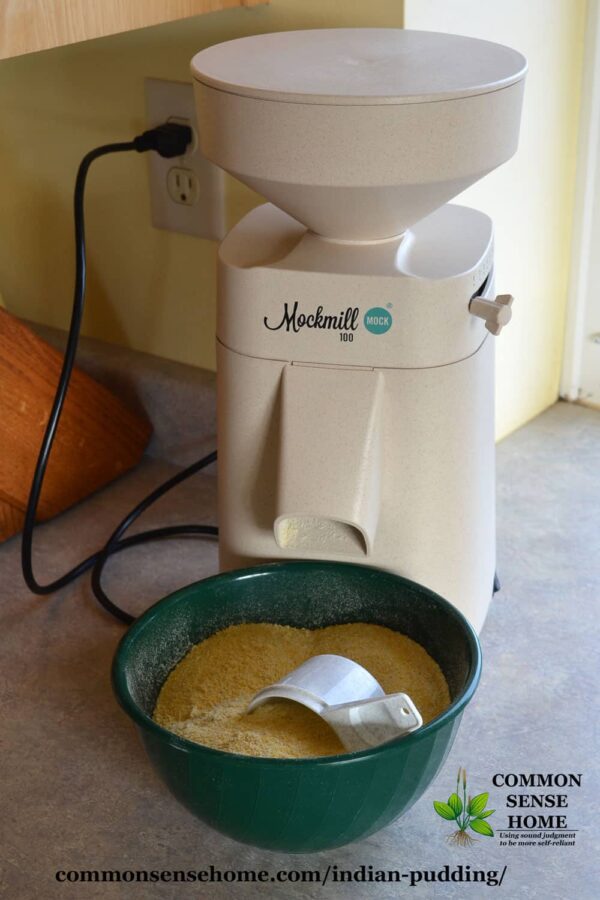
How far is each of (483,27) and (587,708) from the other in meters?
0.50

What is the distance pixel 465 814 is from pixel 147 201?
589mm

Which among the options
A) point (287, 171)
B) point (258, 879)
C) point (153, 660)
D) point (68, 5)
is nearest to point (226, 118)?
point (287, 171)

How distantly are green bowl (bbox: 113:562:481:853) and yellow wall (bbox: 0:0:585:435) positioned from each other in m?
0.36

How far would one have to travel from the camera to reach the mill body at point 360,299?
0.54 meters

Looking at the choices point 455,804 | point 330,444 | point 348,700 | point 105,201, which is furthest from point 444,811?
point 105,201

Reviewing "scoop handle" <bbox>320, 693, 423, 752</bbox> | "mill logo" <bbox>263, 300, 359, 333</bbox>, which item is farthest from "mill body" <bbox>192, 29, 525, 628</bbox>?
"scoop handle" <bbox>320, 693, 423, 752</bbox>

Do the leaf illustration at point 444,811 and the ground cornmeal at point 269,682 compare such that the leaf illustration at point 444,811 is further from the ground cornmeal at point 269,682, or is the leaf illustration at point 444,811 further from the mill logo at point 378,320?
the mill logo at point 378,320

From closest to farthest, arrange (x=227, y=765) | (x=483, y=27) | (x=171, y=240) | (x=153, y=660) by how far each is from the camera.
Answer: (x=227, y=765)
(x=153, y=660)
(x=483, y=27)
(x=171, y=240)

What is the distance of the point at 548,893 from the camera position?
0.56m

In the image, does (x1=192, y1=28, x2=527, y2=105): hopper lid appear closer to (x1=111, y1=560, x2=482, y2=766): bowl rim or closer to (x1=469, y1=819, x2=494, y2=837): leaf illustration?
(x1=111, y1=560, x2=482, y2=766): bowl rim

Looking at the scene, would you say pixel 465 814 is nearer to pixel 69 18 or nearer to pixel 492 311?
pixel 492 311

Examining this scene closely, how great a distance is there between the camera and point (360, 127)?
0.52 metres

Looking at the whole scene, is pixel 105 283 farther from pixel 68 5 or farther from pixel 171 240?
pixel 68 5

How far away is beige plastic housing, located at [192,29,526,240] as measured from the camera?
53cm
